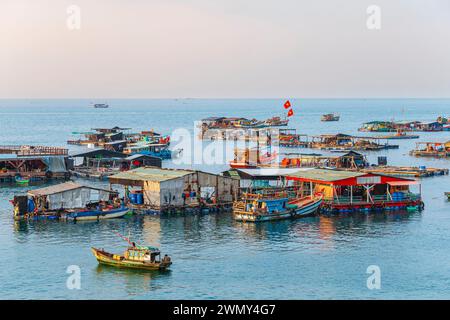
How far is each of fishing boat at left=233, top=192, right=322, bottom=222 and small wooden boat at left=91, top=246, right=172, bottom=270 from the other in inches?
597

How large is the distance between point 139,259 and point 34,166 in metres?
48.7

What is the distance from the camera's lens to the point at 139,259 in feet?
145

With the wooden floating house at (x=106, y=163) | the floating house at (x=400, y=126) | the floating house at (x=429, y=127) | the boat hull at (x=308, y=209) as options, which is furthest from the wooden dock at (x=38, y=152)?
the floating house at (x=429, y=127)

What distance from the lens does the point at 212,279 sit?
140 ft

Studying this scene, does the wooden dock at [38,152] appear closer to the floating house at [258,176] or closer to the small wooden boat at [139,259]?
the floating house at [258,176]

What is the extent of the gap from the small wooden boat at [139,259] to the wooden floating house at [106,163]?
41836mm

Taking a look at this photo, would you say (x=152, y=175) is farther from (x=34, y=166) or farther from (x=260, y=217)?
(x=34, y=166)

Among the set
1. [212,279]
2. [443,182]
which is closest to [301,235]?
[212,279]

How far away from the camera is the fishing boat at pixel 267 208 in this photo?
58778 millimetres

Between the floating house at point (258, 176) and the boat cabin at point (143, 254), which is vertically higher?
the floating house at point (258, 176)

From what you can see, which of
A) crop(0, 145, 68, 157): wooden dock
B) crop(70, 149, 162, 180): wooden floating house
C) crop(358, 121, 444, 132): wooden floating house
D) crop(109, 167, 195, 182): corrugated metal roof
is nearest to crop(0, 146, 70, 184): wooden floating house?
crop(0, 145, 68, 157): wooden dock

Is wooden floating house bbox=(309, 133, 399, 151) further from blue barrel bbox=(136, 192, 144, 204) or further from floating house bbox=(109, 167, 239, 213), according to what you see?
blue barrel bbox=(136, 192, 144, 204)
